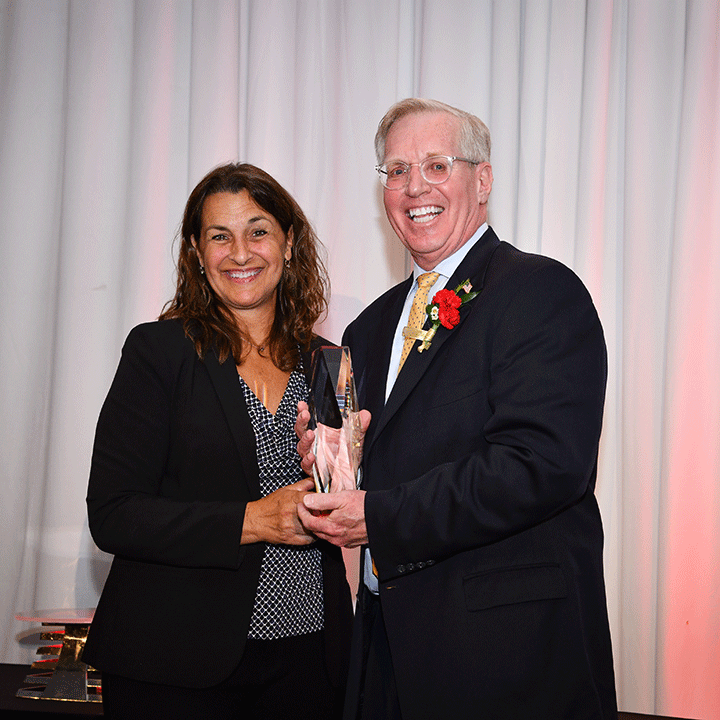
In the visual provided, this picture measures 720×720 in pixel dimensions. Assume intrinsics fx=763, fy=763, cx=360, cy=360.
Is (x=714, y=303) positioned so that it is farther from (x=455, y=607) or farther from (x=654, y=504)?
(x=455, y=607)

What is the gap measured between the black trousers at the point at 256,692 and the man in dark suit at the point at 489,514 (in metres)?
0.13

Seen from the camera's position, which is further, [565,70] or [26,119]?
[26,119]

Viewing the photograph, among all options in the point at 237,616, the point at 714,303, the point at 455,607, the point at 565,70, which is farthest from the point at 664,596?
the point at 565,70

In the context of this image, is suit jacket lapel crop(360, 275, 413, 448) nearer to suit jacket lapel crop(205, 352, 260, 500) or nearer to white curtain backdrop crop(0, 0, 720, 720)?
suit jacket lapel crop(205, 352, 260, 500)

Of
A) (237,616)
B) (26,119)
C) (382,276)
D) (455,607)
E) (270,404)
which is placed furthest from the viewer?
(26,119)

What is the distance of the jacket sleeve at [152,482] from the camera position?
1.90 meters

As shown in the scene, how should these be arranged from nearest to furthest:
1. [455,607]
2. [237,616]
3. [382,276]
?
[455,607] → [237,616] → [382,276]

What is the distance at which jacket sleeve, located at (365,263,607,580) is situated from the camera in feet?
5.26

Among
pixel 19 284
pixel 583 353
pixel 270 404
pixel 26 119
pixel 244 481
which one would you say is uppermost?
pixel 26 119

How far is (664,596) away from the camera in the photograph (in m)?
2.99

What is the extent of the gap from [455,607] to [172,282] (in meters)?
2.24

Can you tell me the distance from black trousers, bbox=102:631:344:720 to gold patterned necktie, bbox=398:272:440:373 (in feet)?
2.62

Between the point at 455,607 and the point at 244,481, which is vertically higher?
the point at 244,481

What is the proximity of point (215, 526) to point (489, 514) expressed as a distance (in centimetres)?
70
